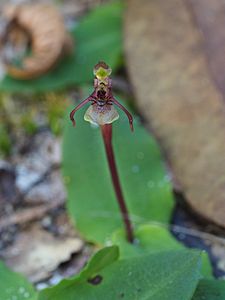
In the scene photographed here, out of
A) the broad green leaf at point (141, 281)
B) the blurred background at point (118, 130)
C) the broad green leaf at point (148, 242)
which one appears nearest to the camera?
the broad green leaf at point (141, 281)

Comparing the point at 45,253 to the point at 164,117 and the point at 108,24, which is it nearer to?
the point at 164,117

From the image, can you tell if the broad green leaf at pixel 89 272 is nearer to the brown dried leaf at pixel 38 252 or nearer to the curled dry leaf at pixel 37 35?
the brown dried leaf at pixel 38 252

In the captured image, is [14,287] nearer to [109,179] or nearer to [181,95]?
[109,179]

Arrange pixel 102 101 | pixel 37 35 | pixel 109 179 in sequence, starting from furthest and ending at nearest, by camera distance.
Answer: pixel 37 35, pixel 109 179, pixel 102 101

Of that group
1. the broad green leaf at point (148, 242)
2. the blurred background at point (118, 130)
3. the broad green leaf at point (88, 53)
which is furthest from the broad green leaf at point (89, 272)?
the broad green leaf at point (88, 53)

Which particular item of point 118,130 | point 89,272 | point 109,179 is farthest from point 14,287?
point 118,130

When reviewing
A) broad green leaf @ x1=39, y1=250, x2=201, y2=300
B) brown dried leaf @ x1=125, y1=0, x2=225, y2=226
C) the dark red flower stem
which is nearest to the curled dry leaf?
brown dried leaf @ x1=125, y1=0, x2=225, y2=226
